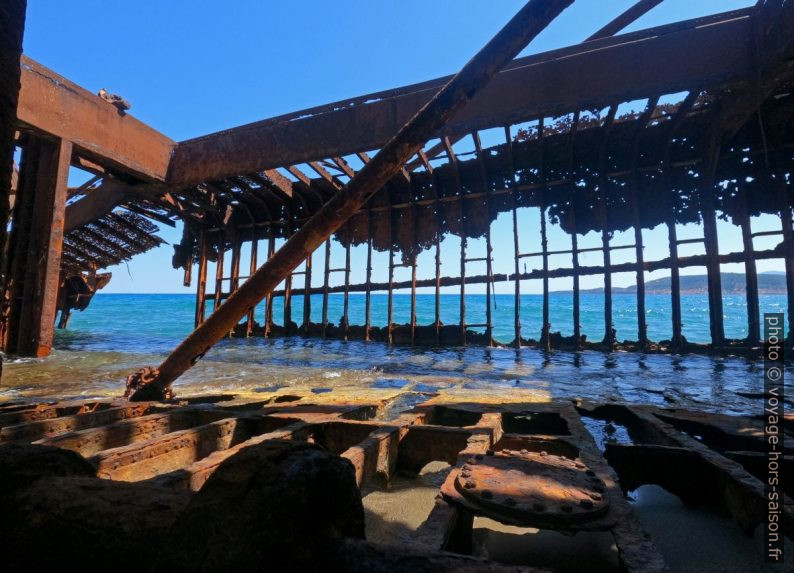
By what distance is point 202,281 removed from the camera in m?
14.6

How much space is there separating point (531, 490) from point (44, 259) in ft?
25.5

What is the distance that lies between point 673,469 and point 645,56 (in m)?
6.13

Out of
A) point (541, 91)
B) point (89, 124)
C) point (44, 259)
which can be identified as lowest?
point (44, 259)

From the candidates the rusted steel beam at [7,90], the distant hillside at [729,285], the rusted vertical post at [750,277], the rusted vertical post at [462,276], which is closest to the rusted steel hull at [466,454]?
the rusted steel beam at [7,90]

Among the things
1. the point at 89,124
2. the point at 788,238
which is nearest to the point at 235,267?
Result: the point at 89,124

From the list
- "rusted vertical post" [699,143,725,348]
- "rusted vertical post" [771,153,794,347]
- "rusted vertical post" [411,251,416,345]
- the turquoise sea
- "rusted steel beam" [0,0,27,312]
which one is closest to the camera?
"rusted steel beam" [0,0,27,312]

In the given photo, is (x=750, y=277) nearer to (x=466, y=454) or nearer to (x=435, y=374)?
(x=435, y=374)

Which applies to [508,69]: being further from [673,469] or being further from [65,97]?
[65,97]

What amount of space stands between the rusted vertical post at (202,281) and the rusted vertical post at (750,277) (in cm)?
1536

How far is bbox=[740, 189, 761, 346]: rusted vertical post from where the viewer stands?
8703mm

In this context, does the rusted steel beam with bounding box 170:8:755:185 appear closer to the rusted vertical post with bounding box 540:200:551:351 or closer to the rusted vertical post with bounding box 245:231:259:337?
the rusted vertical post with bounding box 540:200:551:351

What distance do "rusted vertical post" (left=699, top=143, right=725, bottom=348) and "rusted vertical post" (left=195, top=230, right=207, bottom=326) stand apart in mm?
14738

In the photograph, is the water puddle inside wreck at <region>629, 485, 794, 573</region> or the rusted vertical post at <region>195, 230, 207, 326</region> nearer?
the water puddle inside wreck at <region>629, 485, 794, 573</region>

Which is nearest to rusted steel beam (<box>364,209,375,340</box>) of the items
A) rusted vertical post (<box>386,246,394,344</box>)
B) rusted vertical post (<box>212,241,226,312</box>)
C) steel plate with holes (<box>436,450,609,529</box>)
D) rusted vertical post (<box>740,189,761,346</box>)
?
rusted vertical post (<box>386,246,394,344</box>)
